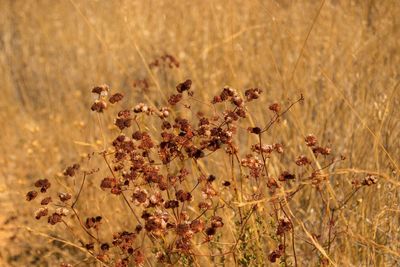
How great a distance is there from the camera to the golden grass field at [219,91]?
2424 mm

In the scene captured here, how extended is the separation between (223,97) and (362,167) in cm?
133

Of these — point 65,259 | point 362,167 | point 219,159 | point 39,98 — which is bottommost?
point 65,259

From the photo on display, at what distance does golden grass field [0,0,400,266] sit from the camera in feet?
7.95

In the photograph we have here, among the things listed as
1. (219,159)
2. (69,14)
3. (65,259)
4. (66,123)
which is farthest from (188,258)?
(69,14)

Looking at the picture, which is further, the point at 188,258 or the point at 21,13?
the point at 21,13

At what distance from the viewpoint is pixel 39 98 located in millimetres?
4652

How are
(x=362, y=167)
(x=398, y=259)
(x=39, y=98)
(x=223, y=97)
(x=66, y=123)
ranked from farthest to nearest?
(x=39, y=98) → (x=66, y=123) → (x=362, y=167) → (x=398, y=259) → (x=223, y=97)

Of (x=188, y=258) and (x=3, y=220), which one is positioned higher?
(x=3, y=220)

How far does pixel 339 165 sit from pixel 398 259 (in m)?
0.73

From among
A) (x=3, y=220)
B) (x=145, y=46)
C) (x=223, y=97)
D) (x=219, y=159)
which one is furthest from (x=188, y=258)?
(x=145, y=46)

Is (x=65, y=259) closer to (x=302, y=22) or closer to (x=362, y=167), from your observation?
(x=362, y=167)

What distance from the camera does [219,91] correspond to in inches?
152

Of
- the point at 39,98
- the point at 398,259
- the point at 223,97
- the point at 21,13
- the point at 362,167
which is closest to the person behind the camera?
the point at 223,97

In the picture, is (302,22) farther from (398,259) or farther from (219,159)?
(398,259)
